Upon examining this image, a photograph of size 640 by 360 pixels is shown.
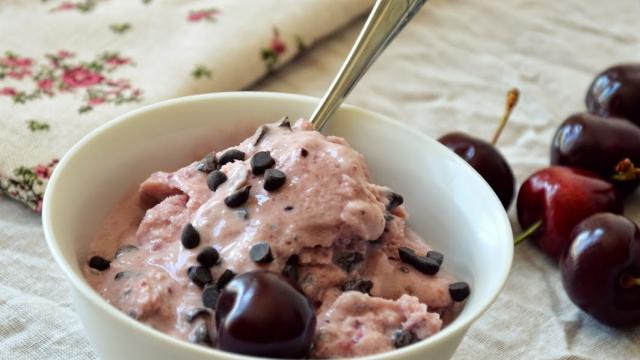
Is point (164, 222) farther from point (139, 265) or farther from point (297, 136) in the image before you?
point (297, 136)

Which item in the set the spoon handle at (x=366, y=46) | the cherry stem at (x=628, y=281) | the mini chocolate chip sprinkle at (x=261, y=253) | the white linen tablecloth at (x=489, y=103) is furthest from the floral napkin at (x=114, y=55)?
the cherry stem at (x=628, y=281)

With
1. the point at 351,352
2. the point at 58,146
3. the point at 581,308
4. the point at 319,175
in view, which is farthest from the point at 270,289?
the point at 58,146

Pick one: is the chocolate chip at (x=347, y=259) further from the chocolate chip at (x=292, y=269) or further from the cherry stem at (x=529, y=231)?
the cherry stem at (x=529, y=231)

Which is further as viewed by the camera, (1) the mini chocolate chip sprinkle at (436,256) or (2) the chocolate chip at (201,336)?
(1) the mini chocolate chip sprinkle at (436,256)

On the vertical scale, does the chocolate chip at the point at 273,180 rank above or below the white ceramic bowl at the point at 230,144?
above

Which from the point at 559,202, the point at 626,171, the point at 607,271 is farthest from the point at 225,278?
the point at 626,171

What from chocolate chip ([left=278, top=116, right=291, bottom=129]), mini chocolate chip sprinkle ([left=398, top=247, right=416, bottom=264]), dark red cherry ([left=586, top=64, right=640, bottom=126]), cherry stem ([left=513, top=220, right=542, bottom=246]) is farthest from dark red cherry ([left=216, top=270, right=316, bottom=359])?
dark red cherry ([left=586, top=64, right=640, bottom=126])
